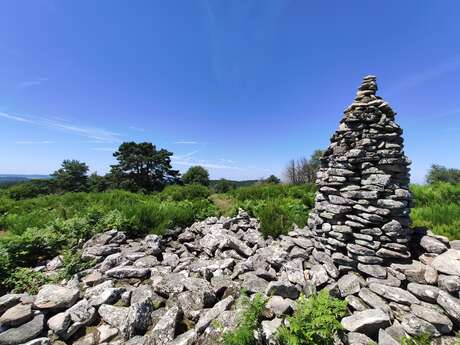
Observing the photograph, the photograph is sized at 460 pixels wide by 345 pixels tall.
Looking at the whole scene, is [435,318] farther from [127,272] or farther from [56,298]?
[56,298]

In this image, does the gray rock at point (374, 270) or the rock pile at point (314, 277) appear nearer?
the rock pile at point (314, 277)

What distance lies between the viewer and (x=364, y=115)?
4.12m

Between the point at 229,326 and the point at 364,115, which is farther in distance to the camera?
the point at 364,115

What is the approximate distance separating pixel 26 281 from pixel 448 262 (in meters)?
7.40

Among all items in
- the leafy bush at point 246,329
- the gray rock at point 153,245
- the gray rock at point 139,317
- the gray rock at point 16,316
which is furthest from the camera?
the gray rock at point 153,245

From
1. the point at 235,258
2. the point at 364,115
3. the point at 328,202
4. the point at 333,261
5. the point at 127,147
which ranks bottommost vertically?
the point at 235,258

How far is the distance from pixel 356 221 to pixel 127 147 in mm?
38728

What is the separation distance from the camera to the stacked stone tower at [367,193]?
3.64 meters

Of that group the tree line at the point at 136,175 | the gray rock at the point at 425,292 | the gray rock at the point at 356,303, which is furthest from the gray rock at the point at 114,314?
the tree line at the point at 136,175

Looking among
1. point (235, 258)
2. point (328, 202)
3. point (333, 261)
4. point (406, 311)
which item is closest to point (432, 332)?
point (406, 311)

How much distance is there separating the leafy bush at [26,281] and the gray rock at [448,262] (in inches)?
271

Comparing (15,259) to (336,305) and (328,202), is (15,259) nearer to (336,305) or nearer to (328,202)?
(336,305)

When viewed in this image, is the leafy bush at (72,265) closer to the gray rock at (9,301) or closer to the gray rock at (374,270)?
the gray rock at (9,301)

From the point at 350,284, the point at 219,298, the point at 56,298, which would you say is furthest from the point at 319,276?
the point at 56,298
